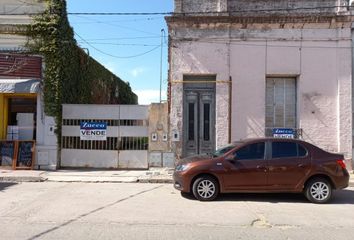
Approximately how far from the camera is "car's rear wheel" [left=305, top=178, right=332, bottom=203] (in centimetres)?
1034

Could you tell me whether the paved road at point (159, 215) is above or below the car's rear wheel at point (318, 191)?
below

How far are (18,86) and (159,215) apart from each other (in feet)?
30.7

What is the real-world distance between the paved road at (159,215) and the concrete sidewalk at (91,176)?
1583 mm

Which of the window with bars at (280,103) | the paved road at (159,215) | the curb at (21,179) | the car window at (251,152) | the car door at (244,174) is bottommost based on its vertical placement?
the paved road at (159,215)

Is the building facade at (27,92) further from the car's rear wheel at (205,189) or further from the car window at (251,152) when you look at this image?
the car window at (251,152)

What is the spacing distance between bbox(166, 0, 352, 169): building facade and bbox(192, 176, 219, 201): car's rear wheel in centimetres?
533

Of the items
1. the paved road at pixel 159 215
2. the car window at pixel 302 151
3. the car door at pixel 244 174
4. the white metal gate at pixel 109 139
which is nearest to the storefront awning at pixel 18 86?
the white metal gate at pixel 109 139

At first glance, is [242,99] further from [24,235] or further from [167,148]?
[24,235]

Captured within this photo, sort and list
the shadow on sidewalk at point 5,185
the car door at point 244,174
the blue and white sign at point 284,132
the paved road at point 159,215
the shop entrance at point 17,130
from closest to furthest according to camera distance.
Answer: the paved road at point 159,215, the car door at point 244,174, the shadow on sidewalk at point 5,185, the shop entrance at point 17,130, the blue and white sign at point 284,132

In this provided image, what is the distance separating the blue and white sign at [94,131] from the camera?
1612 centimetres

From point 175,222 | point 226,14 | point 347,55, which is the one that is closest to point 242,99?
point 226,14

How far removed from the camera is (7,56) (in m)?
15.8

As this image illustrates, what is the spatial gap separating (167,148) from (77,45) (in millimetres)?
6148

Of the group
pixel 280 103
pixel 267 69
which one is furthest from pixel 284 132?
pixel 267 69
